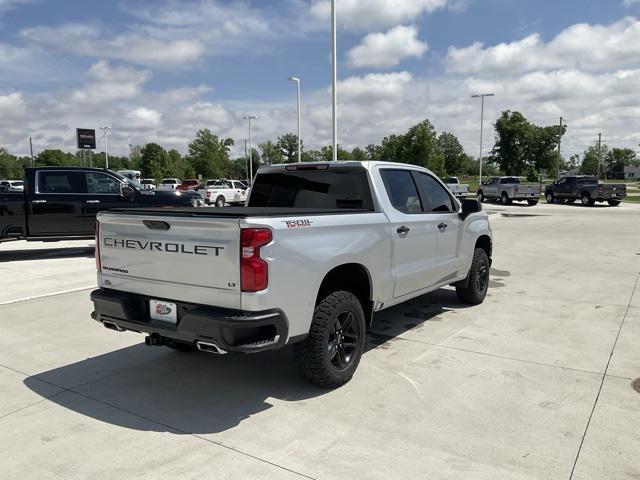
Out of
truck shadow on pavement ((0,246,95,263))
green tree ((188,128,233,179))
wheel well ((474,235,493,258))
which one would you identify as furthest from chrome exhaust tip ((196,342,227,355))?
green tree ((188,128,233,179))

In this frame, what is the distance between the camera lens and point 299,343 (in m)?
3.99

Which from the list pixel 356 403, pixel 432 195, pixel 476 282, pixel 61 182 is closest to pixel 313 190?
pixel 432 195

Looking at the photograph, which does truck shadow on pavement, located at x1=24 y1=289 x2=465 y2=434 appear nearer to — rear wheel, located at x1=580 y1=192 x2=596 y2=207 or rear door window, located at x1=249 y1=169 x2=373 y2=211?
rear door window, located at x1=249 y1=169 x2=373 y2=211

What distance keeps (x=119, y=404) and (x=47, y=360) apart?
1.43m

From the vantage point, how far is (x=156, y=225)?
150 inches

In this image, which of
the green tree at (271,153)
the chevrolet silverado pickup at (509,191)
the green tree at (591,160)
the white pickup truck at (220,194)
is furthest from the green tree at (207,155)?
A: the green tree at (591,160)

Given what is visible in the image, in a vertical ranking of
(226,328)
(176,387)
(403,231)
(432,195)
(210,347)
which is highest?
(432,195)

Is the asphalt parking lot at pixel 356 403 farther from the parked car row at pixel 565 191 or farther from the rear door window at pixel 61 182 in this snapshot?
the parked car row at pixel 565 191

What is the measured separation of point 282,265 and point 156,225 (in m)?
1.05

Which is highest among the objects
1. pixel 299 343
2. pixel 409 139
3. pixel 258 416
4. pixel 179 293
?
pixel 409 139

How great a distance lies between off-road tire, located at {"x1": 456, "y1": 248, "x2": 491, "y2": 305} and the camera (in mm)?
6711

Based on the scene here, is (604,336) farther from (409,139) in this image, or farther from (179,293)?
(409,139)

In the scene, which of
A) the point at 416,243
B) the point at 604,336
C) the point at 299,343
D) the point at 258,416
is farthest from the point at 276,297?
the point at 604,336

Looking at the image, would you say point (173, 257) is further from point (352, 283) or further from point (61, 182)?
point (61, 182)
